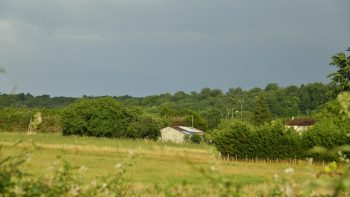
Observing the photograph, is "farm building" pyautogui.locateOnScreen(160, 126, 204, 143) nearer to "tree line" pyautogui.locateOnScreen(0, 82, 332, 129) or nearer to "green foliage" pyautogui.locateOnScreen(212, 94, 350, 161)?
"tree line" pyautogui.locateOnScreen(0, 82, 332, 129)

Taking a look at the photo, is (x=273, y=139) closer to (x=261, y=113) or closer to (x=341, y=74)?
(x=341, y=74)

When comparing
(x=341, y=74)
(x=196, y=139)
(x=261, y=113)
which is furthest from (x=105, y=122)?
(x=341, y=74)

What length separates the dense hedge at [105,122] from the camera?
3157 inches

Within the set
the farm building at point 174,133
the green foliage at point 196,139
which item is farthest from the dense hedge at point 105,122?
the farm building at point 174,133

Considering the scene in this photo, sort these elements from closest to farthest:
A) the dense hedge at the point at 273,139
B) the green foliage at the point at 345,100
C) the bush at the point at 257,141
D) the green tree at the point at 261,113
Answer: the green foliage at the point at 345,100 → the dense hedge at the point at 273,139 → the bush at the point at 257,141 → the green tree at the point at 261,113

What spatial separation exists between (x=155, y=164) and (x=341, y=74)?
25.8 metres

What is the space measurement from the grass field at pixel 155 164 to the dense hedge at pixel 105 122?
31.4 metres

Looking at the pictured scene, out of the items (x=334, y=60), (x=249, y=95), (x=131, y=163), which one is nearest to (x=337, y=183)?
(x=131, y=163)

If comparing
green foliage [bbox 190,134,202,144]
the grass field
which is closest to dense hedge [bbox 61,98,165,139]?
green foliage [bbox 190,134,202,144]

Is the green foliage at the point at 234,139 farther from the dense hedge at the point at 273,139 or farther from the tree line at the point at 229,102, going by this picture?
the tree line at the point at 229,102

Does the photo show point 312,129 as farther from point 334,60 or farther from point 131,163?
point 131,163

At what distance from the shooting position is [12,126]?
87.4 meters

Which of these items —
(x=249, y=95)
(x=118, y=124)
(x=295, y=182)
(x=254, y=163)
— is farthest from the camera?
(x=249, y=95)

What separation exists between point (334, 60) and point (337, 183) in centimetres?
5679
